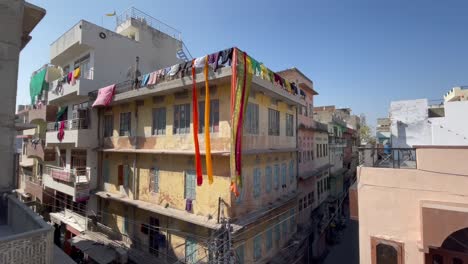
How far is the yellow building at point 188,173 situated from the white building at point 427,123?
681cm

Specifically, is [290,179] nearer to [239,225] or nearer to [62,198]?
[239,225]

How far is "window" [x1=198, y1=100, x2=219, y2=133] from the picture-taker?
37.4ft

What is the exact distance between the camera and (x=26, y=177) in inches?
985

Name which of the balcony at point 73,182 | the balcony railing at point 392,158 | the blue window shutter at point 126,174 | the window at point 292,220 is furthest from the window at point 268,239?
the balcony at point 73,182

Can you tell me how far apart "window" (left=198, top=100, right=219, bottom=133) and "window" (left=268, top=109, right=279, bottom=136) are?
426cm

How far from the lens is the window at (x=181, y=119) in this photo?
12305 mm

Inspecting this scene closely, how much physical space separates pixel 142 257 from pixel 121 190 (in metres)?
4.36

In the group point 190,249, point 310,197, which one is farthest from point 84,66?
point 310,197

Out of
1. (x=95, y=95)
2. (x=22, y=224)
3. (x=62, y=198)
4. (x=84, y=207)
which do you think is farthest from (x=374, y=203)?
(x=62, y=198)

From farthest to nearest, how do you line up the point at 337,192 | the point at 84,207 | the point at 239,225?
1. the point at 337,192
2. the point at 84,207
3. the point at 239,225

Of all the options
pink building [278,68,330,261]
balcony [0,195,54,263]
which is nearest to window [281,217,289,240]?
pink building [278,68,330,261]

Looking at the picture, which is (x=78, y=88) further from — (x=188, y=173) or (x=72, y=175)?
(x=188, y=173)

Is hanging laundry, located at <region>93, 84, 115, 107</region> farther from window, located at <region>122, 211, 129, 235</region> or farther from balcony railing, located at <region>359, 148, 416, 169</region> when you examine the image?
balcony railing, located at <region>359, 148, 416, 169</region>

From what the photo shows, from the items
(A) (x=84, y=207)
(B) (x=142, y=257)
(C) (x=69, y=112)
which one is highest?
(C) (x=69, y=112)
